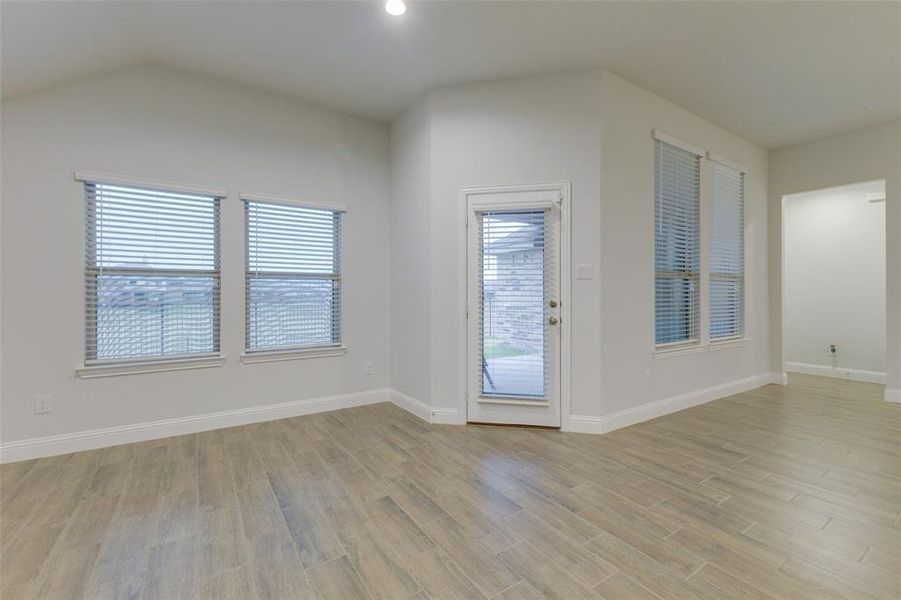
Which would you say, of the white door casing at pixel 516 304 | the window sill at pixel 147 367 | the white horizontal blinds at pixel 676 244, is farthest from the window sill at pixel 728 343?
the window sill at pixel 147 367

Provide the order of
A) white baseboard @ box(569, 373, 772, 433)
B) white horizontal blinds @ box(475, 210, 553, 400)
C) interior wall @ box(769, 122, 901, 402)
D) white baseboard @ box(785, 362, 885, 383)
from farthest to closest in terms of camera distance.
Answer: white baseboard @ box(785, 362, 885, 383) < interior wall @ box(769, 122, 901, 402) < white horizontal blinds @ box(475, 210, 553, 400) < white baseboard @ box(569, 373, 772, 433)

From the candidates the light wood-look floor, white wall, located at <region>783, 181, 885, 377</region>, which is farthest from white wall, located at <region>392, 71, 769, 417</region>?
white wall, located at <region>783, 181, 885, 377</region>

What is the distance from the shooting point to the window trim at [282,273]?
3531 millimetres

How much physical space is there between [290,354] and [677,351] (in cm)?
392

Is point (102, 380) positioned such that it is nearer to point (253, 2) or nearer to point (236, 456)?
point (236, 456)

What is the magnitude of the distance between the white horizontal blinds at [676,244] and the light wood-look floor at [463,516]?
3.79 ft

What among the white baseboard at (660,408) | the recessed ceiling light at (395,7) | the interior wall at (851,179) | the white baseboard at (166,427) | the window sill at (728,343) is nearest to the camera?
the recessed ceiling light at (395,7)

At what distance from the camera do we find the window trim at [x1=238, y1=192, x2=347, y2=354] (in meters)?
3.53

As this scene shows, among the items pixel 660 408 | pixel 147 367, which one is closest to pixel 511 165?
pixel 660 408

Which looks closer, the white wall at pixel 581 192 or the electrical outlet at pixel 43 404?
the electrical outlet at pixel 43 404

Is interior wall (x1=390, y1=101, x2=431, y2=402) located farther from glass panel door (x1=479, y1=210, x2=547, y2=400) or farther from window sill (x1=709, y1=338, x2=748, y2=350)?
window sill (x1=709, y1=338, x2=748, y2=350)

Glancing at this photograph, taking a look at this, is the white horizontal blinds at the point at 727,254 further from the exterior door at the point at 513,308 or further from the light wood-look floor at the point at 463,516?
the exterior door at the point at 513,308

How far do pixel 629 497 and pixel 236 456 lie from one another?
2716 millimetres

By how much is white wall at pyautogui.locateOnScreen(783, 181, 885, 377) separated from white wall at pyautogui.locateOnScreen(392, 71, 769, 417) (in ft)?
10.9
